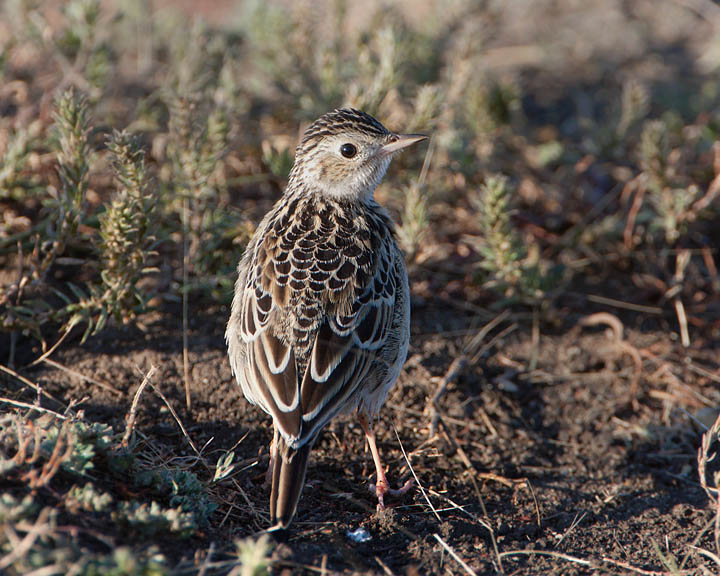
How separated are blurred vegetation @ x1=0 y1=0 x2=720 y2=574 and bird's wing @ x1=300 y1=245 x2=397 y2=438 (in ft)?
2.04

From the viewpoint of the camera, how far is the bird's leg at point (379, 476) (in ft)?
15.3

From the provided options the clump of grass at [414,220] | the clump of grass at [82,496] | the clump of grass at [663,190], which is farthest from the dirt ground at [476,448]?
the clump of grass at [663,190]

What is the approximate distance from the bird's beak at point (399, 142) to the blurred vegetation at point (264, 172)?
62 centimetres

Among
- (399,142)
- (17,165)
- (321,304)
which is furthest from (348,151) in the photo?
(17,165)

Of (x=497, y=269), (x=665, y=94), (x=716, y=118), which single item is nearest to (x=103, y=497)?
(x=497, y=269)

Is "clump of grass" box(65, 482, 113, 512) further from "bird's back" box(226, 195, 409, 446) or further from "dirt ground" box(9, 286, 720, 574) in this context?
"bird's back" box(226, 195, 409, 446)

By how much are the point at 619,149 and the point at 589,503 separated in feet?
12.3

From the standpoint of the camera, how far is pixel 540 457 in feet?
17.6

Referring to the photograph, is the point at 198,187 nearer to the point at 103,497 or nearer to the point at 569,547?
the point at 103,497

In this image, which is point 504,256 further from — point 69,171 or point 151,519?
point 151,519

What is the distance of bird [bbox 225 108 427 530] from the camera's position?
4164mm

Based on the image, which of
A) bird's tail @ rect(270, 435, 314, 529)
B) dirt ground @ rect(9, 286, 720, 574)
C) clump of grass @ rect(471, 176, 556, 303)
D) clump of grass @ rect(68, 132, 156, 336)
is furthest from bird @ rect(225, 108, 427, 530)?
clump of grass @ rect(471, 176, 556, 303)

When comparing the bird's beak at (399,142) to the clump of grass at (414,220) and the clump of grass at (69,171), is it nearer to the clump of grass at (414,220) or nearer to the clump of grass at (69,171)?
the clump of grass at (414,220)

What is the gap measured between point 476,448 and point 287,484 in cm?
178
